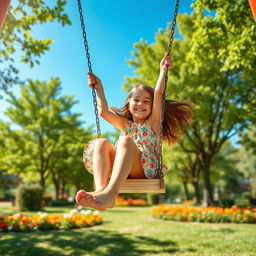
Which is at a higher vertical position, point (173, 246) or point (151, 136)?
point (151, 136)

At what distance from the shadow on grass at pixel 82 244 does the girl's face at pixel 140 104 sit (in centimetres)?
307

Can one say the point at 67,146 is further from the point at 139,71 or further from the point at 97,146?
the point at 97,146

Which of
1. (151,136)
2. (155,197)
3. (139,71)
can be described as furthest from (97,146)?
(155,197)

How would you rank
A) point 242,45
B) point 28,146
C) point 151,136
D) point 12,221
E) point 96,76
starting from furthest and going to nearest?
1. point 28,146
2. point 12,221
3. point 242,45
4. point 96,76
5. point 151,136

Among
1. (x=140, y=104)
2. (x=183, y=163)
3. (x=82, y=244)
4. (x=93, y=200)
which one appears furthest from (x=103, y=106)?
(x=183, y=163)

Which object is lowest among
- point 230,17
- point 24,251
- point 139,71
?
point 24,251

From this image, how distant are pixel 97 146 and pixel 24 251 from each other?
3.83 m

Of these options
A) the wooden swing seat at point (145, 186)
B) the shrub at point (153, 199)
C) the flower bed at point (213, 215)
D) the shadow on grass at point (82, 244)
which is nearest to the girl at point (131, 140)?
the wooden swing seat at point (145, 186)

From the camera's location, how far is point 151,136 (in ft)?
11.8

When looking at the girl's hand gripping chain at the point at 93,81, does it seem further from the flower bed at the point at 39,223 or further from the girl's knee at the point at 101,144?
the flower bed at the point at 39,223

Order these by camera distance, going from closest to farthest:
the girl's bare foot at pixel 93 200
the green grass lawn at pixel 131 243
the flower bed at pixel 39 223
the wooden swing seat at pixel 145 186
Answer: the girl's bare foot at pixel 93 200 → the wooden swing seat at pixel 145 186 → the green grass lawn at pixel 131 243 → the flower bed at pixel 39 223

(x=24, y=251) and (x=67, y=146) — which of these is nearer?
(x=24, y=251)

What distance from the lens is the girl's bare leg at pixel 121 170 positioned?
8.32 feet

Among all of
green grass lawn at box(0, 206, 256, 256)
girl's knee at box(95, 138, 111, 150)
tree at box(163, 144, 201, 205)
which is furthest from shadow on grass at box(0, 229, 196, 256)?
tree at box(163, 144, 201, 205)
